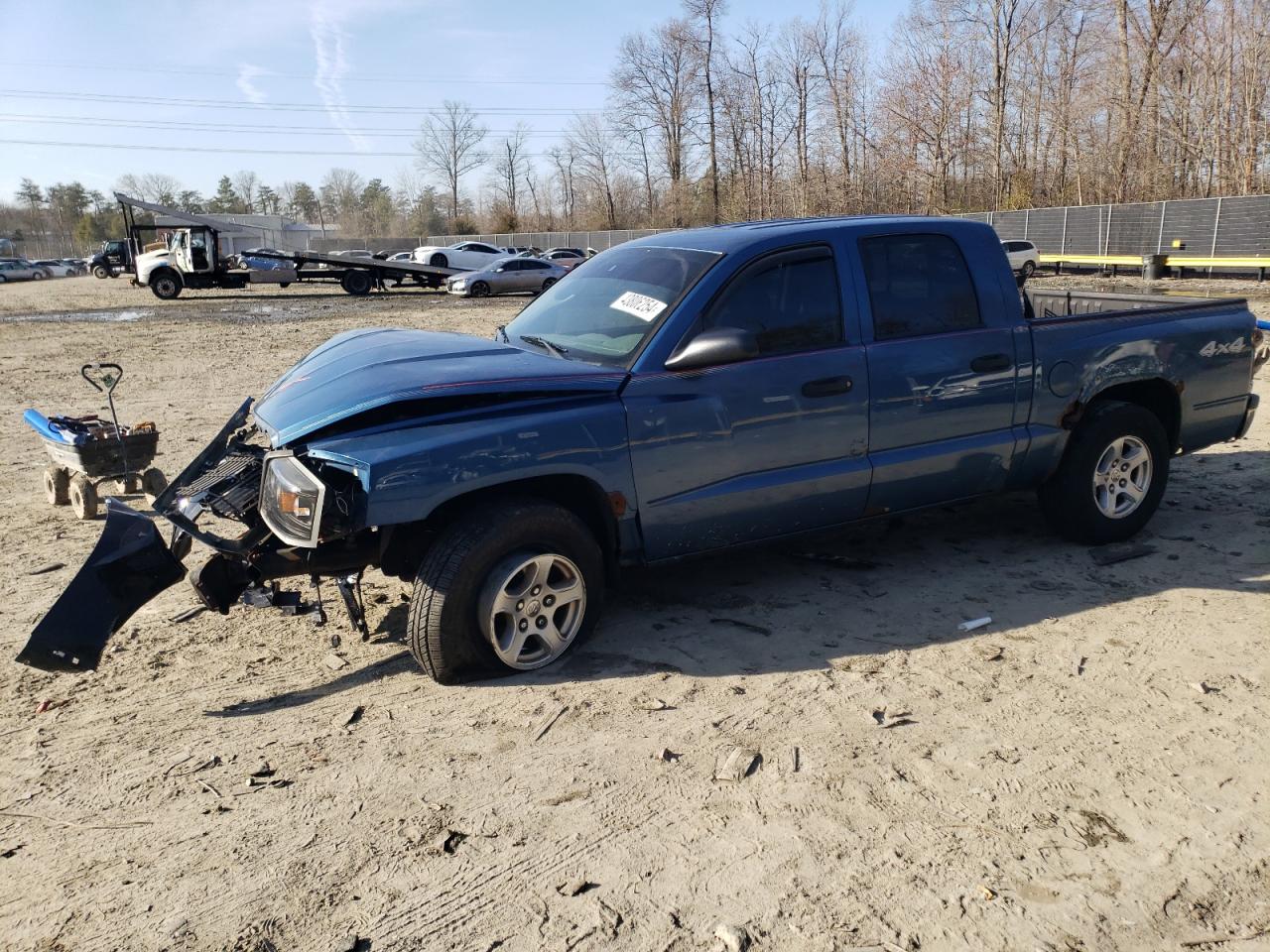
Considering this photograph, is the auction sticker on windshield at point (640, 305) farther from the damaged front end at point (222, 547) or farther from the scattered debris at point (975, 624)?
the scattered debris at point (975, 624)

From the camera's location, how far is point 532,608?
3918mm

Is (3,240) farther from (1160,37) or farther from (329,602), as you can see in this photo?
(329,602)

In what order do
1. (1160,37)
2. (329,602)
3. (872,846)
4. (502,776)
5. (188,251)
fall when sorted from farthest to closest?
(1160,37)
(188,251)
(329,602)
(502,776)
(872,846)

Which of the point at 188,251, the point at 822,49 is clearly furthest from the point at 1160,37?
the point at 188,251

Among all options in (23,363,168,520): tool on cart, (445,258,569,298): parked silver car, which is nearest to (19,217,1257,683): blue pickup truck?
(23,363,168,520): tool on cart

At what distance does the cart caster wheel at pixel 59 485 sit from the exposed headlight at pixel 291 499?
3441 millimetres

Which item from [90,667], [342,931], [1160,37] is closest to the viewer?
[342,931]

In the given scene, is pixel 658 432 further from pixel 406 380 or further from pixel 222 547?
pixel 222 547

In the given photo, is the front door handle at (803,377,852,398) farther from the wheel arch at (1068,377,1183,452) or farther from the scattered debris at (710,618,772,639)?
the wheel arch at (1068,377,1183,452)

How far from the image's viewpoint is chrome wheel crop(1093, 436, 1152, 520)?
5355 mm

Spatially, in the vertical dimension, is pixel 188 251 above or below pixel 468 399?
above

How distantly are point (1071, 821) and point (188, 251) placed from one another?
1279 inches

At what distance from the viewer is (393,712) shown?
369 cm

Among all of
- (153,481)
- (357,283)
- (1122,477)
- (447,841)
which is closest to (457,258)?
(357,283)
